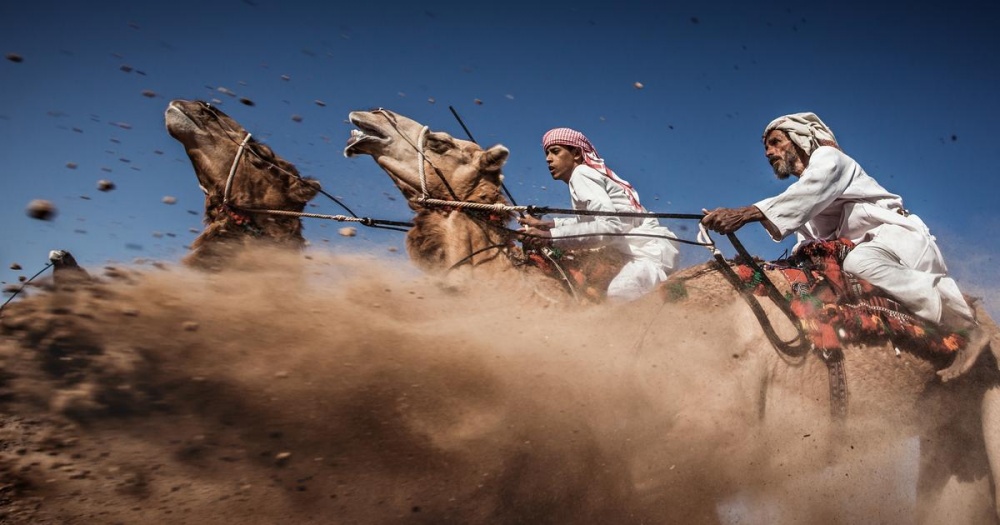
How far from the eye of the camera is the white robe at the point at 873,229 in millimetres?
4066

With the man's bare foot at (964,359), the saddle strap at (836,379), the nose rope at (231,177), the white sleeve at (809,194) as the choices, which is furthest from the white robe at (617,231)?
the nose rope at (231,177)

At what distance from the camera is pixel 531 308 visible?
12.9 feet

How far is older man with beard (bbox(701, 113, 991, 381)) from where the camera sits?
408cm

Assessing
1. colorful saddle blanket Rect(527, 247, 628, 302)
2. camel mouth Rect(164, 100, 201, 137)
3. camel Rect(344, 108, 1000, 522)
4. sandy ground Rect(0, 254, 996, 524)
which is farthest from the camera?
camel mouth Rect(164, 100, 201, 137)

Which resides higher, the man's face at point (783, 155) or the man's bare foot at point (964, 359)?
the man's face at point (783, 155)

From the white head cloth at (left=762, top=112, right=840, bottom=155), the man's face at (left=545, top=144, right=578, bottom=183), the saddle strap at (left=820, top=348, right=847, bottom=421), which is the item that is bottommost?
the saddle strap at (left=820, top=348, right=847, bottom=421)

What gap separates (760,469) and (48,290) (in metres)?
4.23

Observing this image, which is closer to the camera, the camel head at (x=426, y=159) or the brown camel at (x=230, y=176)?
the camel head at (x=426, y=159)

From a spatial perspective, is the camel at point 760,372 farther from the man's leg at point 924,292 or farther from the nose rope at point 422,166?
the man's leg at point 924,292

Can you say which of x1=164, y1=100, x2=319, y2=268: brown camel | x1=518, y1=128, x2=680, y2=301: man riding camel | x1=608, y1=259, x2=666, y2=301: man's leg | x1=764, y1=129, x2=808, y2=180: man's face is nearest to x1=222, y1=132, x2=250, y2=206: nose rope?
x1=164, y1=100, x2=319, y2=268: brown camel

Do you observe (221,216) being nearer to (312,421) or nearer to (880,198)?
(312,421)

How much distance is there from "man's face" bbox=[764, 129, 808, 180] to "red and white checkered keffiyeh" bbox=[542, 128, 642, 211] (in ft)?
4.03

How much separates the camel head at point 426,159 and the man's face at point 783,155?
7.80 feet

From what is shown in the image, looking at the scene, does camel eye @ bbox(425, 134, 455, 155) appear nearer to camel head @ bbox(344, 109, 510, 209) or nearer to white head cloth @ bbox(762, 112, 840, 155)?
camel head @ bbox(344, 109, 510, 209)
